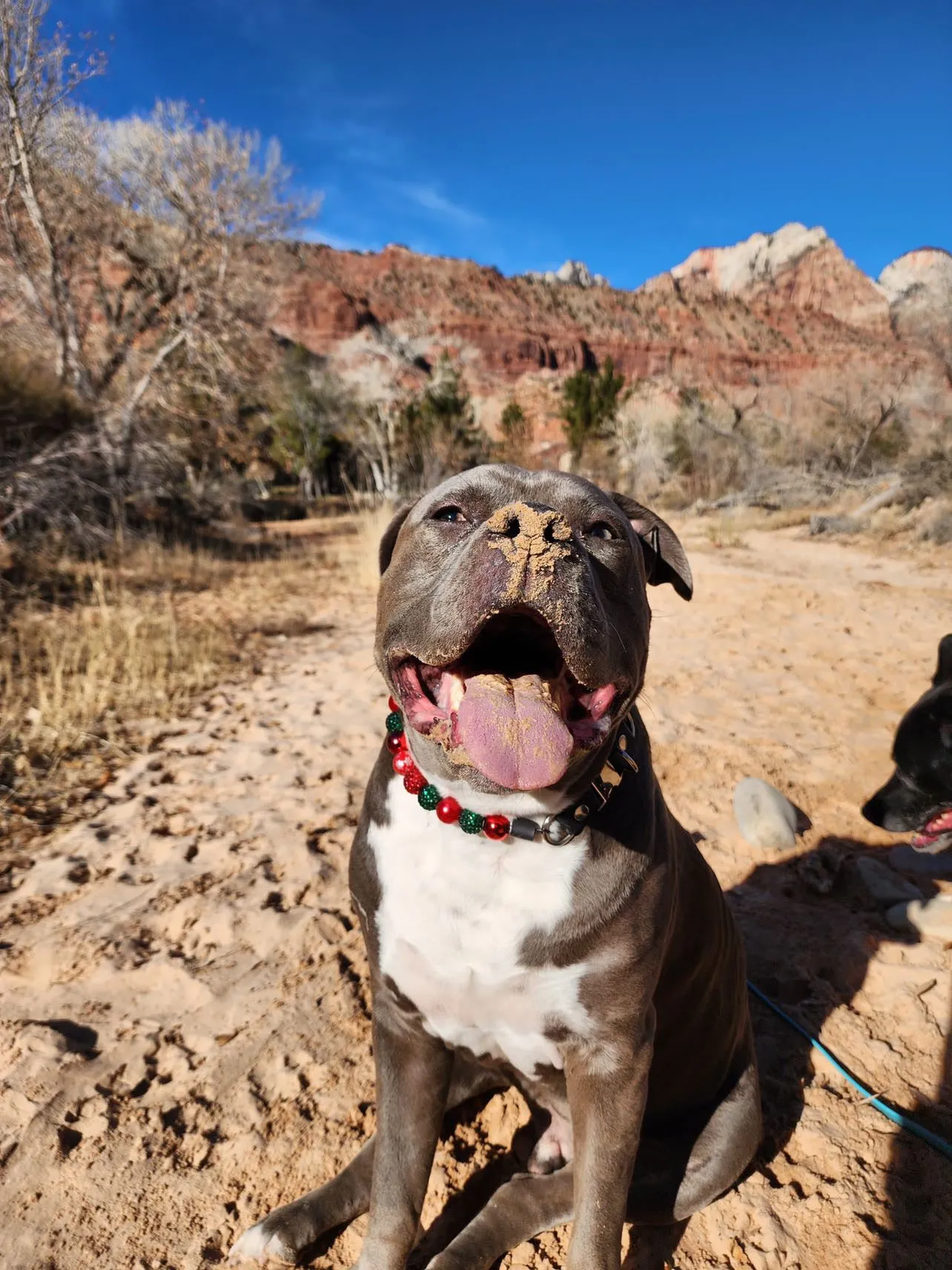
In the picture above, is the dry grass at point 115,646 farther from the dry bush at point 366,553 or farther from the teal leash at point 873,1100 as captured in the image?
the teal leash at point 873,1100

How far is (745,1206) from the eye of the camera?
1.84m

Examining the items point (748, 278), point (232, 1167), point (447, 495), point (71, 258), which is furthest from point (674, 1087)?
Answer: point (748, 278)

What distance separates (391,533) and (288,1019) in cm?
169

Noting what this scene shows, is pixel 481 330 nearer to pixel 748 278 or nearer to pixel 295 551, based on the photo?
pixel 748 278

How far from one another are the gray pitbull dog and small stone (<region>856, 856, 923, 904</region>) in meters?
1.56

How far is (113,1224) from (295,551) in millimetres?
11965

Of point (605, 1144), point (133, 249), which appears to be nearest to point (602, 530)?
point (605, 1144)

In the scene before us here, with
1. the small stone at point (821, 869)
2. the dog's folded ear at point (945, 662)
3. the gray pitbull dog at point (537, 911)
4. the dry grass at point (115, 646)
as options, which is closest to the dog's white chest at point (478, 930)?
the gray pitbull dog at point (537, 911)

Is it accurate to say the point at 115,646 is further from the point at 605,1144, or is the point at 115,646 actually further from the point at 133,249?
the point at 133,249

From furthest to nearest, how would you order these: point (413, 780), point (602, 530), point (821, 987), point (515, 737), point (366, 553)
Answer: point (366, 553)
point (821, 987)
point (602, 530)
point (413, 780)
point (515, 737)

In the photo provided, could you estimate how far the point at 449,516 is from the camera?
1.81 metres

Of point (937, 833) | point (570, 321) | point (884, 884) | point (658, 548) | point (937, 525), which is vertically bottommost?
point (884, 884)

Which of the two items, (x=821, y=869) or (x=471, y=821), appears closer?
(x=471, y=821)

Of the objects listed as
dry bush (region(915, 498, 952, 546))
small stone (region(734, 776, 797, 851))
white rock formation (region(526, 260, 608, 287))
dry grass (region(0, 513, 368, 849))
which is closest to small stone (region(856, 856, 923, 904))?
small stone (region(734, 776, 797, 851))
